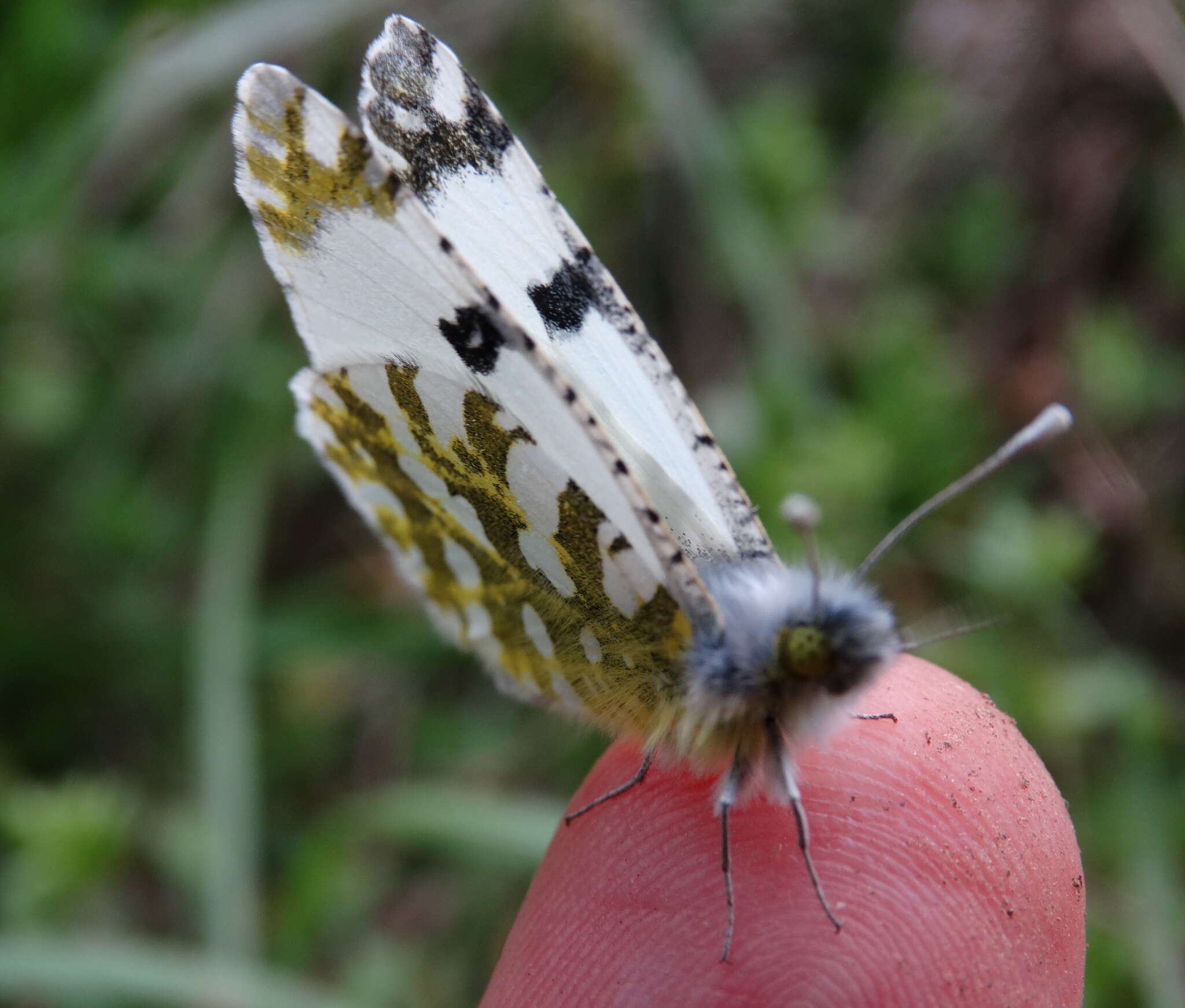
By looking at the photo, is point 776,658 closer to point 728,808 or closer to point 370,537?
point 728,808

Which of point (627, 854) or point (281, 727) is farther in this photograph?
point (281, 727)

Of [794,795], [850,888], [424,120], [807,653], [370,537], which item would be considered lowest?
[850,888]

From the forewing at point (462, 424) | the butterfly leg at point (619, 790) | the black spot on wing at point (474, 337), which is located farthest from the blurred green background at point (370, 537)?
the black spot on wing at point (474, 337)

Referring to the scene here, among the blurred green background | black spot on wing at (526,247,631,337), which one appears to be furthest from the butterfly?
the blurred green background

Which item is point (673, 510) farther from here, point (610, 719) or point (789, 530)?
point (789, 530)

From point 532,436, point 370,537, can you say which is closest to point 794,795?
point 532,436

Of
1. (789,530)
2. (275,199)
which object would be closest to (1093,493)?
(789,530)

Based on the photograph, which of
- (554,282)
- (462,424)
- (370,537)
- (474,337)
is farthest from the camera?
(370,537)
